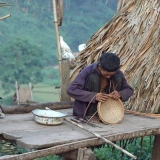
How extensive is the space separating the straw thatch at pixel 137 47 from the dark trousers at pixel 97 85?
0.45 metres

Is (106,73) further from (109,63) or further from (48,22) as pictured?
(48,22)

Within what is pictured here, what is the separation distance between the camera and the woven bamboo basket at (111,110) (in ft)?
12.4

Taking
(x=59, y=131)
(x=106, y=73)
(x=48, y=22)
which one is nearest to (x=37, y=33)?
(x=48, y=22)

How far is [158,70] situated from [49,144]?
189cm

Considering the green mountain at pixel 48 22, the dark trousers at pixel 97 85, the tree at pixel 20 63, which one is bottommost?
the tree at pixel 20 63

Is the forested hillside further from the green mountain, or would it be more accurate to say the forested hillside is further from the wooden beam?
the wooden beam

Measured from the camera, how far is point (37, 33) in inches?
928

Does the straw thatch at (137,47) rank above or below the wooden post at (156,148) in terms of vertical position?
above

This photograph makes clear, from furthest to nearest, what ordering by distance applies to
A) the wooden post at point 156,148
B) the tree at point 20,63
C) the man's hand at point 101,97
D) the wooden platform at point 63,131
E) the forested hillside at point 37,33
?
the forested hillside at point 37,33 → the tree at point 20,63 → the wooden post at point 156,148 → the man's hand at point 101,97 → the wooden platform at point 63,131

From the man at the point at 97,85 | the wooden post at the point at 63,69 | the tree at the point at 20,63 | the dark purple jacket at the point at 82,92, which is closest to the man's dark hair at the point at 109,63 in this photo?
the man at the point at 97,85

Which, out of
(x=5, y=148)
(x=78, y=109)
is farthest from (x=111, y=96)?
(x=5, y=148)

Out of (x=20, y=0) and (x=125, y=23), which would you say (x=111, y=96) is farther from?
(x=20, y=0)

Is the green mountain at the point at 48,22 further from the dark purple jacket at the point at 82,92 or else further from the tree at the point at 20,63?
the dark purple jacket at the point at 82,92

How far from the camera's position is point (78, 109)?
13.0 ft
